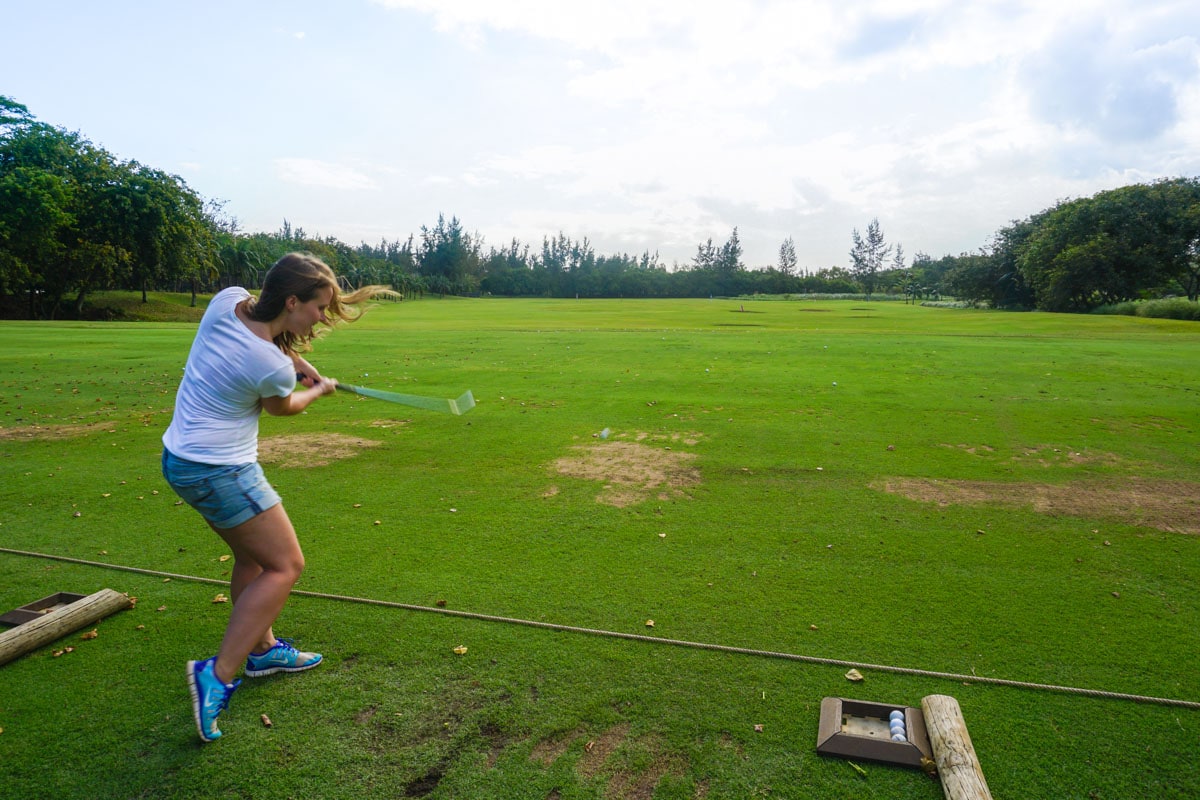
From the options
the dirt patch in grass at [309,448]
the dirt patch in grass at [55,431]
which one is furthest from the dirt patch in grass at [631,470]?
the dirt patch in grass at [55,431]

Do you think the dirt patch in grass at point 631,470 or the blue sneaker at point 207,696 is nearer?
the blue sneaker at point 207,696

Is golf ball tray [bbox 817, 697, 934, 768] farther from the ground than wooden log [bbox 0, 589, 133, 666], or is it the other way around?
wooden log [bbox 0, 589, 133, 666]

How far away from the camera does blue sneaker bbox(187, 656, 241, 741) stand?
3602 mm

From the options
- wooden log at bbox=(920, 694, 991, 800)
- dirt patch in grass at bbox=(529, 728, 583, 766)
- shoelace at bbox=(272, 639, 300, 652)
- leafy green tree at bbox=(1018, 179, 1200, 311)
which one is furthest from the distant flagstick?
leafy green tree at bbox=(1018, 179, 1200, 311)

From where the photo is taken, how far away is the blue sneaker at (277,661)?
166 inches

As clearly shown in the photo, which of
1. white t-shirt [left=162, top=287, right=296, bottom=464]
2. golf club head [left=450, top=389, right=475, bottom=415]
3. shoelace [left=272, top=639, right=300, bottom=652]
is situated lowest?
shoelace [left=272, top=639, right=300, bottom=652]

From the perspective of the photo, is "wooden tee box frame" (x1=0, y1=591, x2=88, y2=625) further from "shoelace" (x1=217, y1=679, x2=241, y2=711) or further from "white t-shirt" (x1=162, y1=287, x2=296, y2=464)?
"white t-shirt" (x1=162, y1=287, x2=296, y2=464)

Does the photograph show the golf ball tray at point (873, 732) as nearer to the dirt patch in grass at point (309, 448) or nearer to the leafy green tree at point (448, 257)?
the dirt patch in grass at point (309, 448)

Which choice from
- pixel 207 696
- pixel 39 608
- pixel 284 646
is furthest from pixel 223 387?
pixel 39 608

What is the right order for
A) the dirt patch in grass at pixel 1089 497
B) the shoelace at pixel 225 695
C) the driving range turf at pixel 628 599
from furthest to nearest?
the dirt patch in grass at pixel 1089 497
the shoelace at pixel 225 695
the driving range turf at pixel 628 599

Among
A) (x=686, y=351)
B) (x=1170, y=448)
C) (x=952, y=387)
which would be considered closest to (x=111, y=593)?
(x=1170, y=448)

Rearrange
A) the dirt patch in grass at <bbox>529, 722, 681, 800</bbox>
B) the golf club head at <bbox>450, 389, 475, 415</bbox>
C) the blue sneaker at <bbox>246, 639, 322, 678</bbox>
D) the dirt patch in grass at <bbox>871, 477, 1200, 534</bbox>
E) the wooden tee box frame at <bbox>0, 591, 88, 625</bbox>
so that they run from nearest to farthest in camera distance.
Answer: the dirt patch in grass at <bbox>529, 722, 681, 800</bbox>
the blue sneaker at <bbox>246, 639, 322, 678</bbox>
the wooden tee box frame at <bbox>0, 591, 88, 625</bbox>
the golf club head at <bbox>450, 389, 475, 415</bbox>
the dirt patch in grass at <bbox>871, 477, 1200, 534</bbox>

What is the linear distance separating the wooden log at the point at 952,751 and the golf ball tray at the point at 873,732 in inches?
2.7

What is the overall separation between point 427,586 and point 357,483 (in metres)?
3.16
